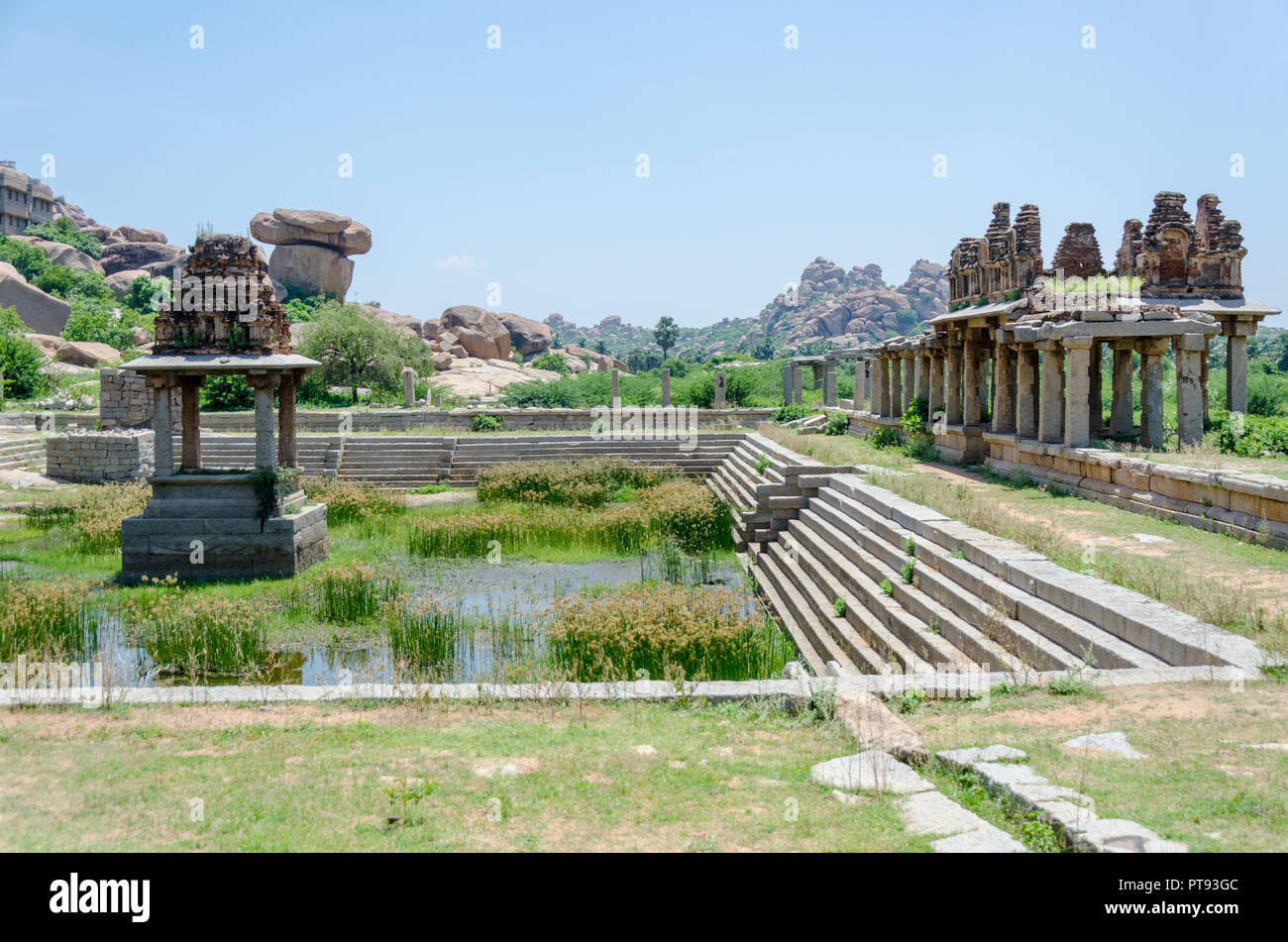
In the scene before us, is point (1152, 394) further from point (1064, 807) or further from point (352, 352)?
point (352, 352)

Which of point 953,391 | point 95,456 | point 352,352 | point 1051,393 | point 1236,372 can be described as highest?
point 352,352

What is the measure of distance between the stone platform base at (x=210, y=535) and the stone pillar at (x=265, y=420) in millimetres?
486

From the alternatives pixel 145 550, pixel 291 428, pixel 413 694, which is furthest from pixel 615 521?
pixel 413 694

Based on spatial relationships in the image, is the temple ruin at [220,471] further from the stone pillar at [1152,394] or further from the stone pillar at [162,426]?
the stone pillar at [1152,394]

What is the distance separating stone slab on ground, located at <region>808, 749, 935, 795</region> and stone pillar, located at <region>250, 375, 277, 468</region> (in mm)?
11014

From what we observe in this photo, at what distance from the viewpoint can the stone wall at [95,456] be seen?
21.4m

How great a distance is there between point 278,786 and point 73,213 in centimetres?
10400

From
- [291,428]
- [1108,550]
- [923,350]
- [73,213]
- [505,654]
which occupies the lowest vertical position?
[505,654]

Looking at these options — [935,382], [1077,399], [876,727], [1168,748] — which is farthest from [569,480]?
[1168,748]

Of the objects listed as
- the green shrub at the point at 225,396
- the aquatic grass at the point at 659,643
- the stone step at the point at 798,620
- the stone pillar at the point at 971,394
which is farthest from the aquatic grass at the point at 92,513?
the stone pillar at the point at 971,394

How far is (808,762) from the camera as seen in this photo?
16.4ft

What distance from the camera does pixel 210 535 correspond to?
13.2m

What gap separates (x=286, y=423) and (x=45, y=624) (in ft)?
23.1
